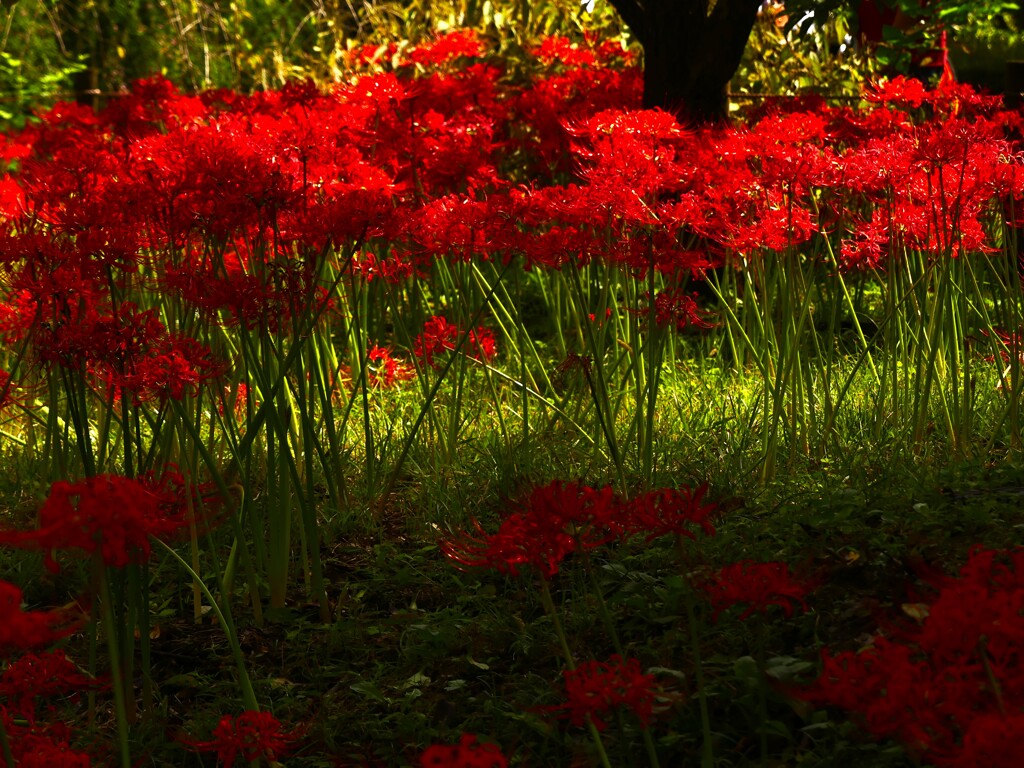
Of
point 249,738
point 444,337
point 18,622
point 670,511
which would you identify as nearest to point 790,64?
point 444,337

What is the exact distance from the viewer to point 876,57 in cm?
806

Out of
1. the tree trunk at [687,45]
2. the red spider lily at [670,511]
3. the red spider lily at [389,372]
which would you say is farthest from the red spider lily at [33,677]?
the tree trunk at [687,45]

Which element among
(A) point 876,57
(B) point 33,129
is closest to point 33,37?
(B) point 33,129

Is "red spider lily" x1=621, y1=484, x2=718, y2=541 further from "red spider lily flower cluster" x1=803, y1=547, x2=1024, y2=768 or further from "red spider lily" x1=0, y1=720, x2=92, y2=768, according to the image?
"red spider lily" x1=0, y1=720, x2=92, y2=768

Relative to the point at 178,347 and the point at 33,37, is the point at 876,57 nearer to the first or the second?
the point at 178,347

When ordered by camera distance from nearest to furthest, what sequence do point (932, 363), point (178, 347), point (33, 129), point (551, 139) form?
1. point (178, 347)
2. point (932, 363)
3. point (551, 139)
4. point (33, 129)

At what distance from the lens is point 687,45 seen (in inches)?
243

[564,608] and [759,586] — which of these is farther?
[564,608]

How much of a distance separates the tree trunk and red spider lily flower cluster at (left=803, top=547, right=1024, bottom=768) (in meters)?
4.54

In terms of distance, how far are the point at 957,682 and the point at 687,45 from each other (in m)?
4.85

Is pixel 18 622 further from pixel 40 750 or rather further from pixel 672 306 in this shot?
pixel 672 306

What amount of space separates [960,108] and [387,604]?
294 centimetres

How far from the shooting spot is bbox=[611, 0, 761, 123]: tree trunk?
6164mm

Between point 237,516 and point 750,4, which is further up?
point 750,4
